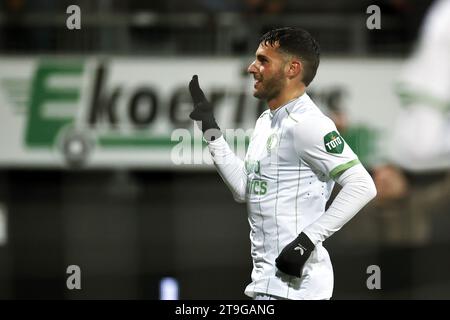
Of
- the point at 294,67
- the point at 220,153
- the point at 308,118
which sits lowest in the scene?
the point at 220,153

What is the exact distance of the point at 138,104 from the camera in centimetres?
808

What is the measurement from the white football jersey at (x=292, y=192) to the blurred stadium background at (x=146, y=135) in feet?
13.7

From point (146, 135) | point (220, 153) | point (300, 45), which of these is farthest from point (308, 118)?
point (146, 135)

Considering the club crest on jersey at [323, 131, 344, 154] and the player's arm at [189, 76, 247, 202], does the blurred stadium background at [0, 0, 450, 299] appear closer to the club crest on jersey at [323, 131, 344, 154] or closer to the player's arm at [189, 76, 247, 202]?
the player's arm at [189, 76, 247, 202]

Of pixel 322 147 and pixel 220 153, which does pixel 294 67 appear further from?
pixel 220 153

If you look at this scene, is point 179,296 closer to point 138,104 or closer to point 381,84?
point 138,104

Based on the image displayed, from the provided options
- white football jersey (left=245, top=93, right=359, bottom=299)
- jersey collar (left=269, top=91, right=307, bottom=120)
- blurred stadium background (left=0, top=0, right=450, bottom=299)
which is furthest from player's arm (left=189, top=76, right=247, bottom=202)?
blurred stadium background (left=0, top=0, right=450, bottom=299)

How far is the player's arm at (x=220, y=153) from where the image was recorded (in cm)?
369

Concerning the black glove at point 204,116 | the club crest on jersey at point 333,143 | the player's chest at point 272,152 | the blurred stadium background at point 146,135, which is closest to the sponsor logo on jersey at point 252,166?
the player's chest at point 272,152

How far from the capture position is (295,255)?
3.42 m

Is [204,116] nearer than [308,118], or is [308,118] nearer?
[308,118]

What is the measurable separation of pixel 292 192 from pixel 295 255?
0.74ft

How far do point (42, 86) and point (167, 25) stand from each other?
1.01 meters
